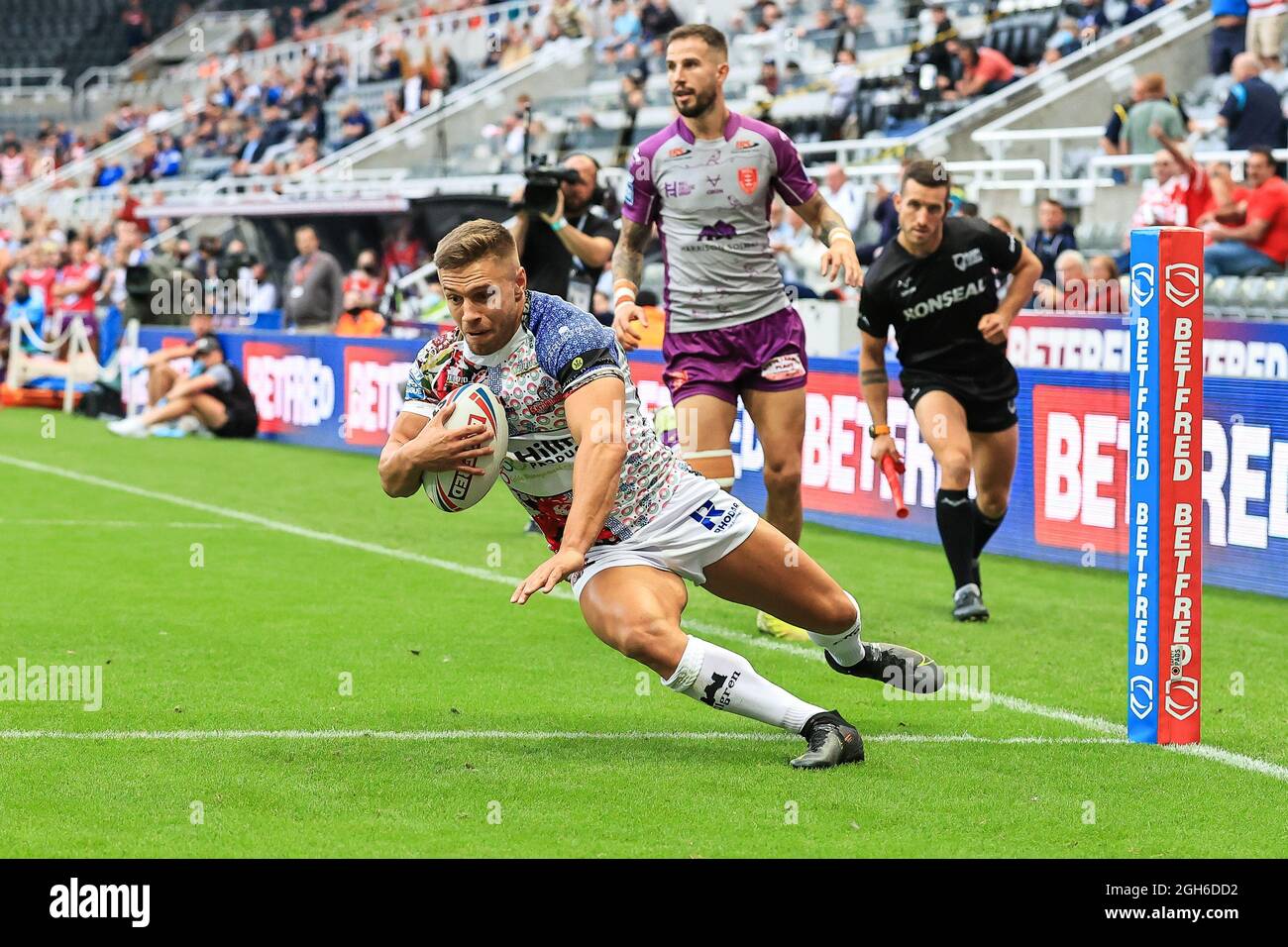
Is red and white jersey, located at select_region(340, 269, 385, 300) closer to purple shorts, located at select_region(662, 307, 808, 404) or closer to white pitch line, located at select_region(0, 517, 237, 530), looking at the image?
white pitch line, located at select_region(0, 517, 237, 530)

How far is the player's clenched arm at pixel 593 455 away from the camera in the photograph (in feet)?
18.0

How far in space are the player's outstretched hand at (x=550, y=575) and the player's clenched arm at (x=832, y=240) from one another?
2.23m

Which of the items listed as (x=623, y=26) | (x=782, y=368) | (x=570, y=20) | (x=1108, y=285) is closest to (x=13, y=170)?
(x=570, y=20)

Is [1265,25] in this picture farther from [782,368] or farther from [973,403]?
[782,368]

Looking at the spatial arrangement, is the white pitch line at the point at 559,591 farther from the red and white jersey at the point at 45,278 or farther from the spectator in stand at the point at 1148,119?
the red and white jersey at the point at 45,278

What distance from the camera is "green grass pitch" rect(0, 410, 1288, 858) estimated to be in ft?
16.5

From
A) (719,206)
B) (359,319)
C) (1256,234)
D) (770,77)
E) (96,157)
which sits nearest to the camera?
(719,206)

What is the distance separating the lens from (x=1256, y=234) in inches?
560

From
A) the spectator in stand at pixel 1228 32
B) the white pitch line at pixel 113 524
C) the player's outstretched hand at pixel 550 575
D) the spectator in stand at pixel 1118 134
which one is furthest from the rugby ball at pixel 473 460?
the spectator in stand at pixel 1228 32

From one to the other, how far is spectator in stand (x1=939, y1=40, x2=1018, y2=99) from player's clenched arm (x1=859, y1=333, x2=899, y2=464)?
1322 cm

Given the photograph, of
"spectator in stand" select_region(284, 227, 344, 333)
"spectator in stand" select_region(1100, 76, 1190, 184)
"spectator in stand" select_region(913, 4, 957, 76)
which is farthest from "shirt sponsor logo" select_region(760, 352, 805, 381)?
"spectator in stand" select_region(913, 4, 957, 76)

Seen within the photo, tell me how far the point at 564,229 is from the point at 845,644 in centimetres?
465

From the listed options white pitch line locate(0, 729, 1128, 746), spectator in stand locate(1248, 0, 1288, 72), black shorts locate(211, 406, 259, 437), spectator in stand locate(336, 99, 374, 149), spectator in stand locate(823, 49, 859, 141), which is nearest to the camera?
white pitch line locate(0, 729, 1128, 746)

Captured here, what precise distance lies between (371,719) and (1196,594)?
2.89 meters
